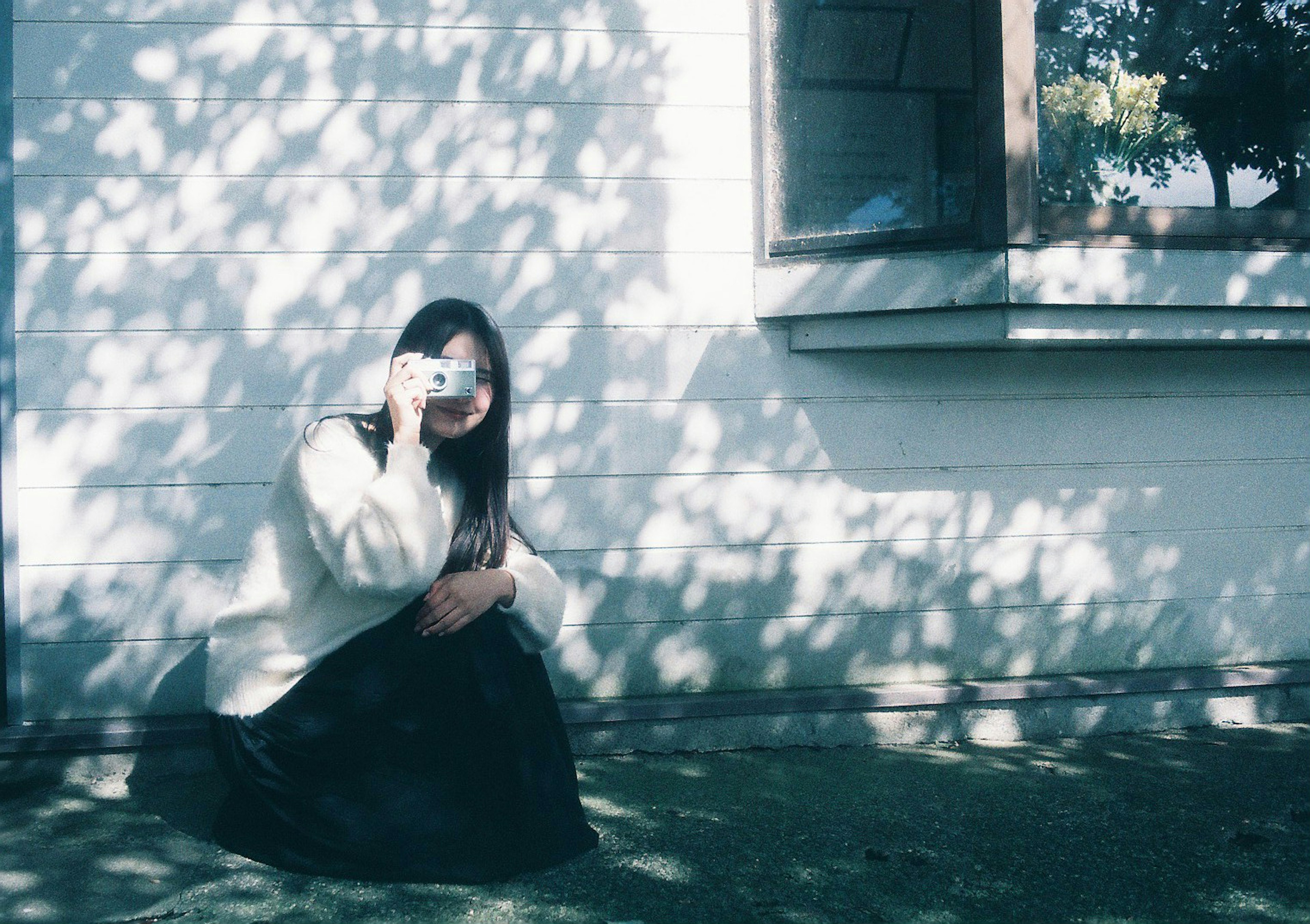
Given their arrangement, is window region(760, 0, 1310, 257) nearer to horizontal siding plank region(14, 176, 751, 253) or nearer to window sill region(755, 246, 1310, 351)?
window sill region(755, 246, 1310, 351)

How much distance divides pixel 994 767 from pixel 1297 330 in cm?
186

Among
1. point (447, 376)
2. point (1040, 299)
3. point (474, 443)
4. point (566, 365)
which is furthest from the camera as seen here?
point (566, 365)

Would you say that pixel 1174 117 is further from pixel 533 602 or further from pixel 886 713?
pixel 533 602

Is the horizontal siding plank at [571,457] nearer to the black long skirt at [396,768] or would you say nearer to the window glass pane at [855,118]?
the window glass pane at [855,118]

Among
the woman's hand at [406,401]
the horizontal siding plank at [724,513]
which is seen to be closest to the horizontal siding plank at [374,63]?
the horizontal siding plank at [724,513]

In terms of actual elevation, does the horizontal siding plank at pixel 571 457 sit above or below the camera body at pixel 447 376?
below

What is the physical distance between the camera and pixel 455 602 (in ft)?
9.55

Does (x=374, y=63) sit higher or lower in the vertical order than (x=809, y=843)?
higher

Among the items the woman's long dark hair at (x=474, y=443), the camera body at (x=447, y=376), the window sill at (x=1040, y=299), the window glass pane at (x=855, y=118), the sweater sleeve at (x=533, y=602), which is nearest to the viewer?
the camera body at (x=447, y=376)

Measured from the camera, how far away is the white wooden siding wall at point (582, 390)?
12.2ft

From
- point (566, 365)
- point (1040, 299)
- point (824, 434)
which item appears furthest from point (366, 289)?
point (1040, 299)

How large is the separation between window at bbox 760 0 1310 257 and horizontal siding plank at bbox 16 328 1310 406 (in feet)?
1.54

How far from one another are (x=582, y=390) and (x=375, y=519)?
1.38 metres

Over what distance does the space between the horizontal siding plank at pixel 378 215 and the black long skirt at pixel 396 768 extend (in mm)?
1505
